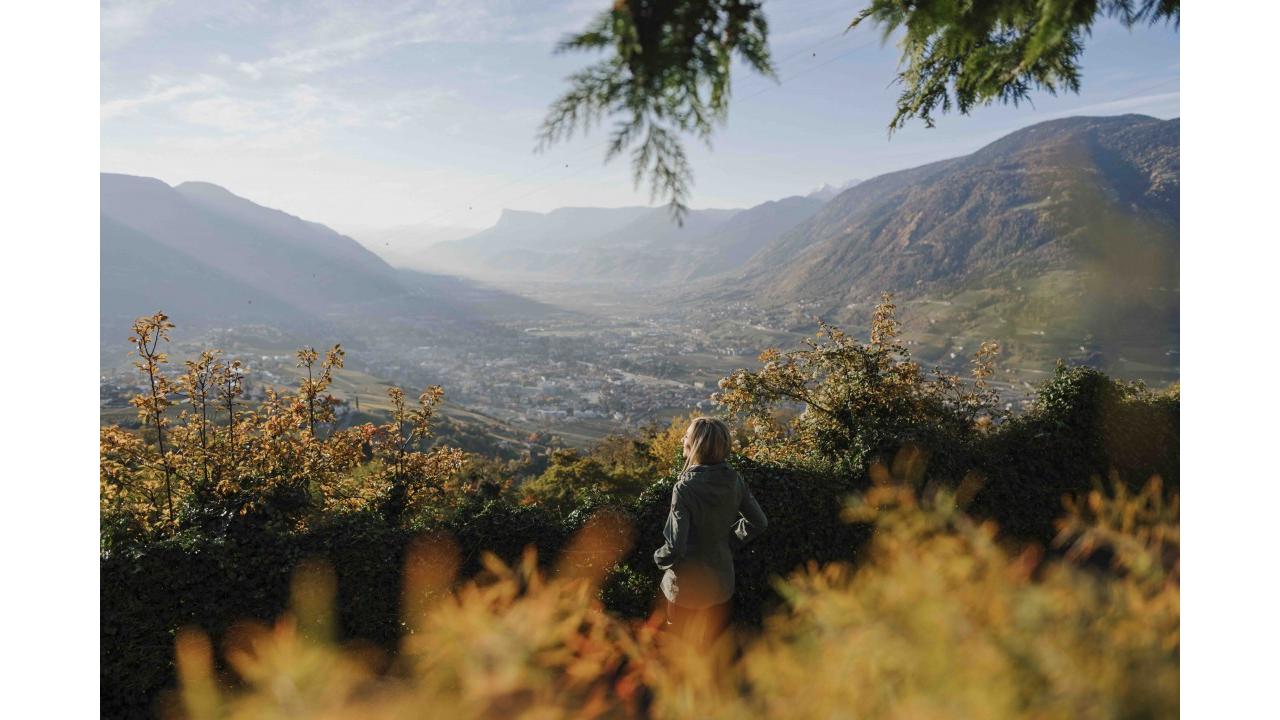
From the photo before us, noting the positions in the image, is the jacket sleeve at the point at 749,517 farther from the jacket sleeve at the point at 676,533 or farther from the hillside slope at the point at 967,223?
the hillside slope at the point at 967,223

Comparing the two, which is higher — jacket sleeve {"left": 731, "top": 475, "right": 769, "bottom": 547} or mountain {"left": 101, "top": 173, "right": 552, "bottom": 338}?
mountain {"left": 101, "top": 173, "right": 552, "bottom": 338}

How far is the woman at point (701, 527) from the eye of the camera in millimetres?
2488

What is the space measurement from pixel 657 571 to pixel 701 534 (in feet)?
3.95

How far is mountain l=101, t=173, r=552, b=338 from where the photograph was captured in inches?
3113

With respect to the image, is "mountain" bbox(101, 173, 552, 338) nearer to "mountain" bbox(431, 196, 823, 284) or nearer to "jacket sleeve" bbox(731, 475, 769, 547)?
"mountain" bbox(431, 196, 823, 284)

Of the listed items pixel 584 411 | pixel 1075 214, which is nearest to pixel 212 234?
pixel 584 411

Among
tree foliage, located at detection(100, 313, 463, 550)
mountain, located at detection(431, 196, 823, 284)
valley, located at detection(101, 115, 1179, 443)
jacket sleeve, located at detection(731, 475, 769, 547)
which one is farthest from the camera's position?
valley, located at detection(101, 115, 1179, 443)

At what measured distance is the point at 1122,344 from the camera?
141 ft

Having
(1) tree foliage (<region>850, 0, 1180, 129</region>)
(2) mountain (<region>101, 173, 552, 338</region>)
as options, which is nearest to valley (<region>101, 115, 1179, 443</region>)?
(2) mountain (<region>101, 173, 552, 338</region>)

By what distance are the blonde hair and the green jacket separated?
1.3 inches

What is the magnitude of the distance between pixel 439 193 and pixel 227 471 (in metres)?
2.29

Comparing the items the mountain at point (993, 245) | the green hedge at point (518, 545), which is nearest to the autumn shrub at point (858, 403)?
the green hedge at point (518, 545)

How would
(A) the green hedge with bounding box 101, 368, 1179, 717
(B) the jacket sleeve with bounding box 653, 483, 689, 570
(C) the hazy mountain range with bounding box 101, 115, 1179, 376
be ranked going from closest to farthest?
(B) the jacket sleeve with bounding box 653, 483, 689, 570, (A) the green hedge with bounding box 101, 368, 1179, 717, (C) the hazy mountain range with bounding box 101, 115, 1179, 376
